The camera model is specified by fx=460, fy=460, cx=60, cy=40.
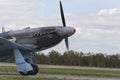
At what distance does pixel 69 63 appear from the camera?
192 ft

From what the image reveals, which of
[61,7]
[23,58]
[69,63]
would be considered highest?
[61,7]

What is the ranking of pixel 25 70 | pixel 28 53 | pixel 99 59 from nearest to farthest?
pixel 25 70 → pixel 28 53 → pixel 99 59

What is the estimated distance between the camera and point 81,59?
5822cm

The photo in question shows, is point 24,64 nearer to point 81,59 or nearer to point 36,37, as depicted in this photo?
point 36,37

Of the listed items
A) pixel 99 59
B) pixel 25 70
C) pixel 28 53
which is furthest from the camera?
pixel 99 59

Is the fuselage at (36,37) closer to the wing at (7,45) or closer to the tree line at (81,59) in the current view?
the wing at (7,45)

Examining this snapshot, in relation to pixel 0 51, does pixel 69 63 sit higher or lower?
lower

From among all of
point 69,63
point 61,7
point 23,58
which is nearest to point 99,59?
point 69,63

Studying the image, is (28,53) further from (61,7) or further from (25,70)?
(61,7)

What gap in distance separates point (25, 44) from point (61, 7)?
430 centimetres

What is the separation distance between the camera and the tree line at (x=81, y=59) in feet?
189

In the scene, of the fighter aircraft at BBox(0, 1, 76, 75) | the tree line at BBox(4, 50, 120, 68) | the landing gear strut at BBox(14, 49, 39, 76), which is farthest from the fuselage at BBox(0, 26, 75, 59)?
the tree line at BBox(4, 50, 120, 68)

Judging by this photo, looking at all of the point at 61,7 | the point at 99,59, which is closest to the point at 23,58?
the point at 61,7

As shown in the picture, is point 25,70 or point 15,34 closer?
point 25,70
